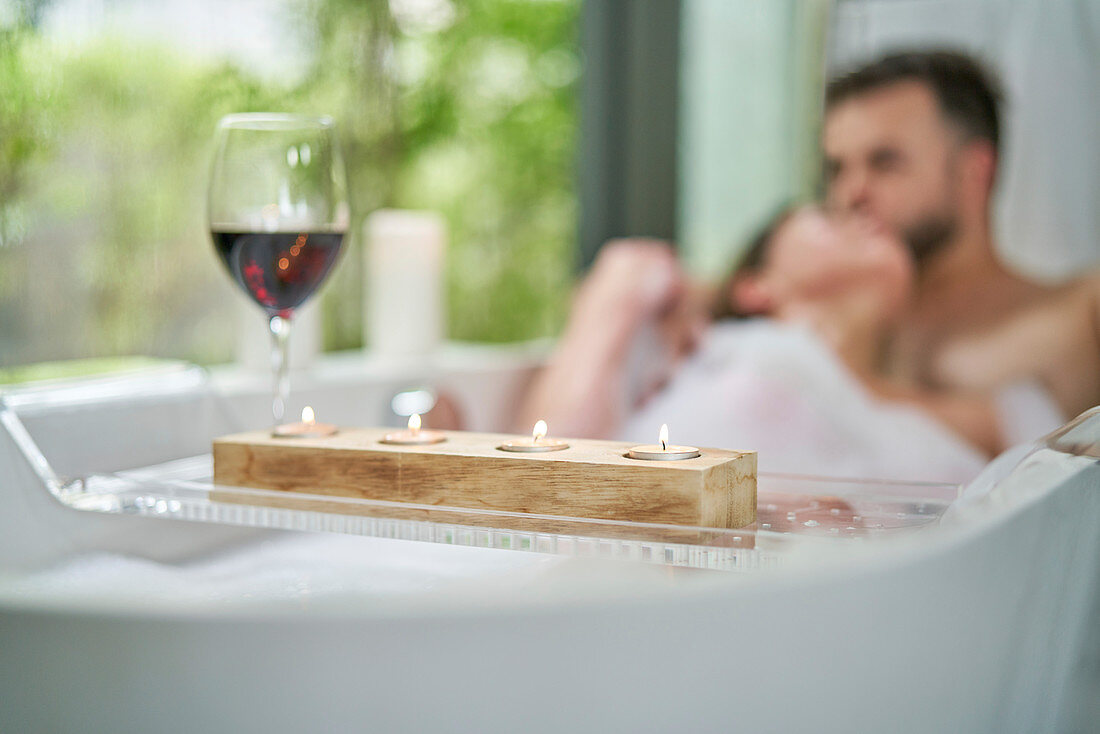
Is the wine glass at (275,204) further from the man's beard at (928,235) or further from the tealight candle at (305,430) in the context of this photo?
the man's beard at (928,235)

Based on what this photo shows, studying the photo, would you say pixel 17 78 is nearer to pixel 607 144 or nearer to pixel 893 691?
pixel 607 144

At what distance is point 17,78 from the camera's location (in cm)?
117

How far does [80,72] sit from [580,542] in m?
1.08

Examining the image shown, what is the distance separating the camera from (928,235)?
1.48m

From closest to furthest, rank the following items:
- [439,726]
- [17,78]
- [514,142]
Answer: [439,726]
[17,78]
[514,142]

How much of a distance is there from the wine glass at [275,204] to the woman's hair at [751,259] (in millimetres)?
1079

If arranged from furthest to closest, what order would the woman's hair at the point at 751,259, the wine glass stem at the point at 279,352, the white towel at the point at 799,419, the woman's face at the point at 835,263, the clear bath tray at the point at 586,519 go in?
the woman's hair at the point at 751,259 → the woman's face at the point at 835,263 → the white towel at the point at 799,419 → the wine glass stem at the point at 279,352 → the clear bath tray at the point at 586,519

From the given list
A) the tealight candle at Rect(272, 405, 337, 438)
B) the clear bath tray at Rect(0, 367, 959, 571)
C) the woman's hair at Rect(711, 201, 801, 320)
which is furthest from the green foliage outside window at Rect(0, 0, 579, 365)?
the tealight candle at Rect(272, 405, 337, 438)

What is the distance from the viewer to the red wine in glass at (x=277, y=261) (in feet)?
2.12

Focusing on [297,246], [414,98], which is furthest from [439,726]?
[414,98]

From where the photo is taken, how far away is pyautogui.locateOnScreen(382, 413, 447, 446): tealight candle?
56cm

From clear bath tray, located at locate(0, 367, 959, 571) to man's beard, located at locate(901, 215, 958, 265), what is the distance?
99 centimetres

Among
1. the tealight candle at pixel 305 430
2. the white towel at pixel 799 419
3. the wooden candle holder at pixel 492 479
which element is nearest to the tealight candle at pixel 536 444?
the wooden candle holder at pixel 492 479

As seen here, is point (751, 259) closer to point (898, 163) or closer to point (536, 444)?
point (898, 163)
